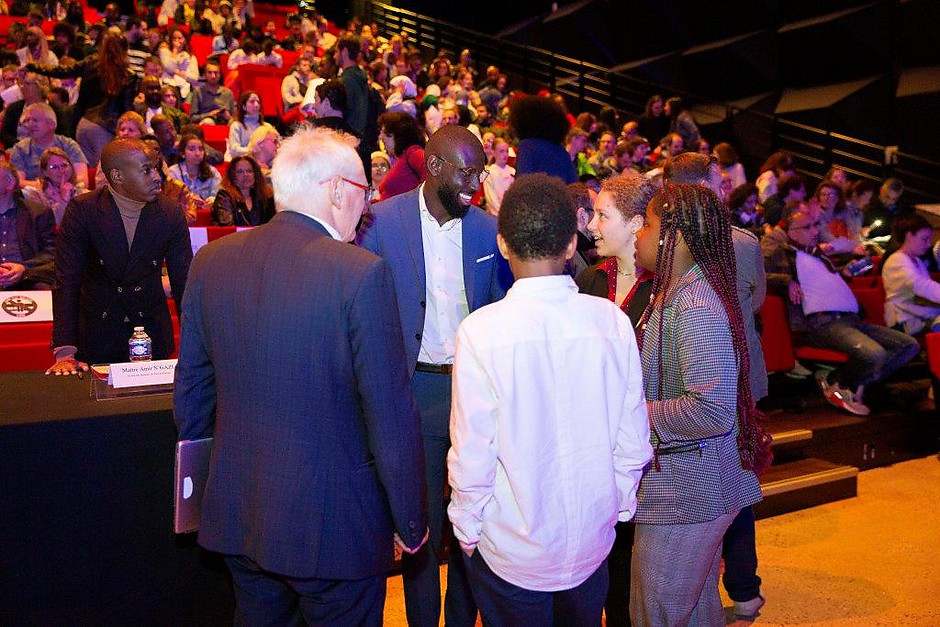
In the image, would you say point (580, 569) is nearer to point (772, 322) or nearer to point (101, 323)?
point (101, 323)

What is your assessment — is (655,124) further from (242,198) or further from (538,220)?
(538,220)

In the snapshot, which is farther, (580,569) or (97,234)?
(97,234)

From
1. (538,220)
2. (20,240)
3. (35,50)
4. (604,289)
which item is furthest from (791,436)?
(35,50)

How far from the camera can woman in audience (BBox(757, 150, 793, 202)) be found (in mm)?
8867

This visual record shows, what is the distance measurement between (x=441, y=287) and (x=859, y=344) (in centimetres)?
400

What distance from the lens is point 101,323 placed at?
322 cm

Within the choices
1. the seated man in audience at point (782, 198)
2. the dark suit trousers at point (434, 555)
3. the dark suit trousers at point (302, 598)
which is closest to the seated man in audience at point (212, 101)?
the seated man in audience at point (782, 198)

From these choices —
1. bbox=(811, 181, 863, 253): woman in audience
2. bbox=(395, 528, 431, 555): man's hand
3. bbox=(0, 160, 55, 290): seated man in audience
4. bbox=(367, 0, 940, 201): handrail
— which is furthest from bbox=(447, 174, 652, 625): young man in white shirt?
bbox=(367, 0, 940, 201): handrail

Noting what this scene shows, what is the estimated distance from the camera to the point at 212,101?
995cm

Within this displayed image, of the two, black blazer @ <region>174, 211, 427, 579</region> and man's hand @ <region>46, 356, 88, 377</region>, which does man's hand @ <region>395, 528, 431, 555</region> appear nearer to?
black blazer @ <region>174, 211, 427, 579</region>

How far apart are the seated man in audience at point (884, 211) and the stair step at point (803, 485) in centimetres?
467

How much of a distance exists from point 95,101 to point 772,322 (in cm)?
628

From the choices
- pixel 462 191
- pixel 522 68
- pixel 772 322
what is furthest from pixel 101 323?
pixel 522 68

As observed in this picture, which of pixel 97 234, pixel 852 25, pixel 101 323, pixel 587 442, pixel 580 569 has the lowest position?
pixel 580 569
